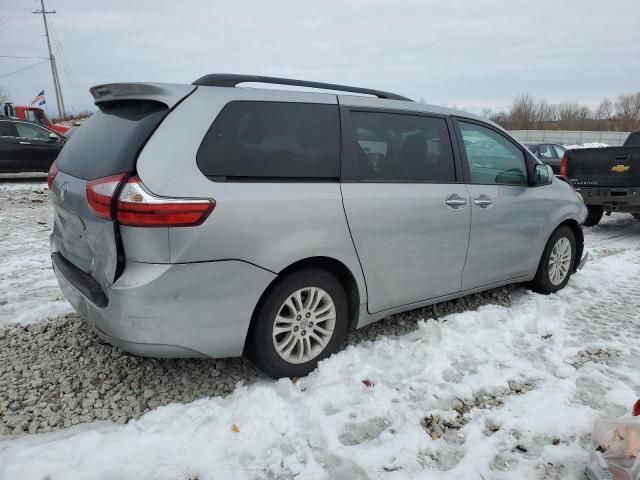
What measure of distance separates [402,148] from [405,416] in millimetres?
1865

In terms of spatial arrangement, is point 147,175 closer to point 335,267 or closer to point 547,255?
point 335,267

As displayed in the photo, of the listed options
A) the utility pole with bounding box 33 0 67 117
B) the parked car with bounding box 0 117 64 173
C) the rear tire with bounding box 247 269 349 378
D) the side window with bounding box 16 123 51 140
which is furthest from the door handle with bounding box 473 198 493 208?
the utility pole with bounding box 33 0 67 117

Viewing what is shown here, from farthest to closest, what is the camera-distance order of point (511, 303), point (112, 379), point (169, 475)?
point (511, 303), point (112, 379), point (169, 475)

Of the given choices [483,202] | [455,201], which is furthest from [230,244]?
[483,202]

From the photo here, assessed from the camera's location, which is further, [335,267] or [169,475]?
[335,267]

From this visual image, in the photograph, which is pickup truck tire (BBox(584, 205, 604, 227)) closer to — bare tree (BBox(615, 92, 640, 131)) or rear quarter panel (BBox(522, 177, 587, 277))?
rear quarter panel (BBox(522, 177, 587, 277))

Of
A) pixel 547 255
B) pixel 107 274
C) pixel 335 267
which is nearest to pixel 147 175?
pixel 107 274

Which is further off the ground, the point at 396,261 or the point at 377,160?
the point at 377,160

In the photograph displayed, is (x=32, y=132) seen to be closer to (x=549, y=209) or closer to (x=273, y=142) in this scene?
(x=273, y=142)

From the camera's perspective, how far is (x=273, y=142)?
2850 millimetres

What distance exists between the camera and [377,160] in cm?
333

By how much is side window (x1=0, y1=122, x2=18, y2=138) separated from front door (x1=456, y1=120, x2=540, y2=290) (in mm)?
12752

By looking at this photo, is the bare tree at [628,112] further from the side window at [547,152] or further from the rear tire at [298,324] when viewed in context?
the rear tire at [298,324]

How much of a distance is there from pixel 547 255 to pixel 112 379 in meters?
4.00
